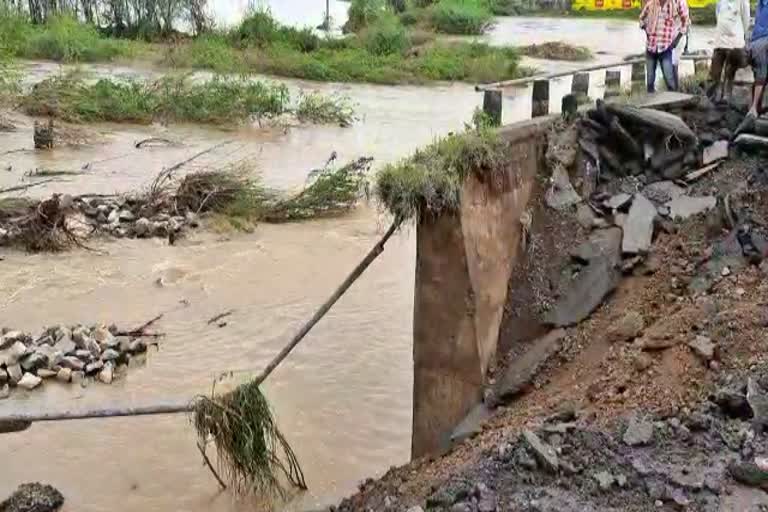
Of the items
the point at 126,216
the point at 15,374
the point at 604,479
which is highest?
the point at 604,479

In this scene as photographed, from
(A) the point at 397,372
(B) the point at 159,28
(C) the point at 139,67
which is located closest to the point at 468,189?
(A) the point at 397,372

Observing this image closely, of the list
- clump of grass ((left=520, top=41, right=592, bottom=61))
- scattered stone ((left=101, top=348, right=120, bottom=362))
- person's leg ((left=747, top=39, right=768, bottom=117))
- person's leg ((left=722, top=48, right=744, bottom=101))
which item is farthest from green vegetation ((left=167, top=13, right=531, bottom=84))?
person's leg ((left=747, top=39, right=768, bottom=117))

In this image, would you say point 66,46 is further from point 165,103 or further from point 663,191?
point 663,191

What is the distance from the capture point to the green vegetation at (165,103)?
18750mm

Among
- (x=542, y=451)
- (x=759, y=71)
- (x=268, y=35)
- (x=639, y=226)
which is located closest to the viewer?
(x=542, y=451)

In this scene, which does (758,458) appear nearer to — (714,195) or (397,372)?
(714,195)

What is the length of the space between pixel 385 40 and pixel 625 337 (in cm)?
2484

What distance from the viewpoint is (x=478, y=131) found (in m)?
5.52

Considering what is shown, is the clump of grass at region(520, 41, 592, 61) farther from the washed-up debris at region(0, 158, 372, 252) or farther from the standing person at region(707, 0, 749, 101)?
the standing person at region(707, 0, 749, 101)

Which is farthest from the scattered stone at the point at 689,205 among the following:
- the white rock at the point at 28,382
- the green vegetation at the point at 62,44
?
the green vegetation at the point at 62,44

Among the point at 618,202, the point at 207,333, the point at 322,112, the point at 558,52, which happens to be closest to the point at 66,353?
the point at 207,333

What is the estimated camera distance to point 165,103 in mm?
19094

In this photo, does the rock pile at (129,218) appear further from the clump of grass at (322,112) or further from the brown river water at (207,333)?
the clump of grass at (322,112)

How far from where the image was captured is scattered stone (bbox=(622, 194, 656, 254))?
17.9ft
